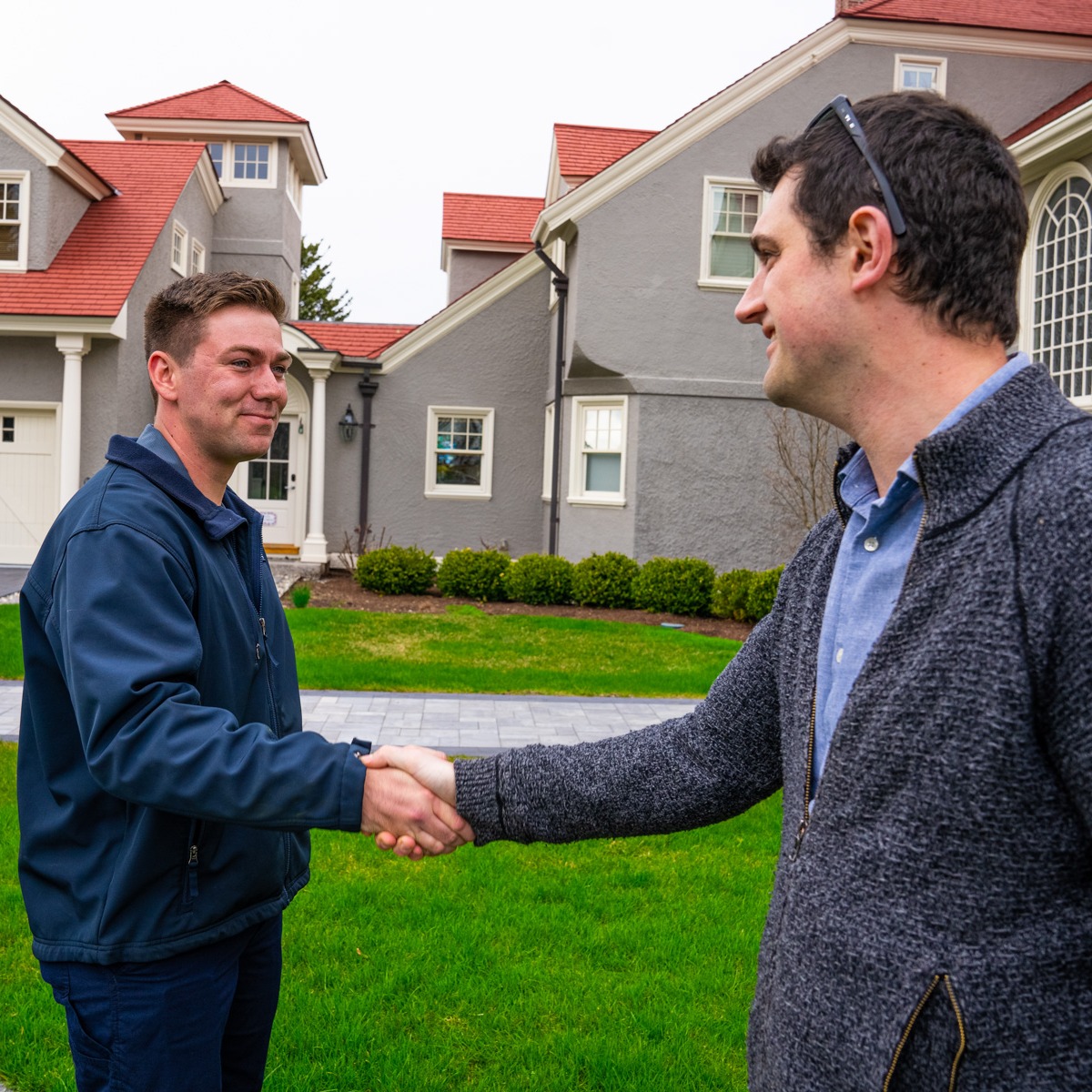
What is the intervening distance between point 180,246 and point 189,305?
18.8 meters

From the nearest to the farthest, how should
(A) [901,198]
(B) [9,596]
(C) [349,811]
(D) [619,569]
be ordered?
1. (A) [901,198]
2. (C) [349,811]
3. (B) [9,596]
4. (D) [619,569]

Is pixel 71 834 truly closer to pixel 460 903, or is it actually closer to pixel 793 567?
pixel 793 567

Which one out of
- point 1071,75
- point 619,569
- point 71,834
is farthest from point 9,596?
point 1071,75

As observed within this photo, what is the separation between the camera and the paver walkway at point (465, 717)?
7.78 meters

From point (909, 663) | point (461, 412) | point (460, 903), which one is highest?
point (461, 412)

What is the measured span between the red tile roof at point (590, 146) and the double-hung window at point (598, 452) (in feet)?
15.2

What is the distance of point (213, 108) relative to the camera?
75.2 ft

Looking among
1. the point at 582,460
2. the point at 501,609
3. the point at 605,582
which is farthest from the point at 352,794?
the point at 582,460

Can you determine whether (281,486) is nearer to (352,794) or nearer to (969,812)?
(352,794)

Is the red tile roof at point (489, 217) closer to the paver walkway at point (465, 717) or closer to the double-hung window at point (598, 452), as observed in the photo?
the double-hung window at point (598, 452)

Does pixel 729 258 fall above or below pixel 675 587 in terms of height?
above

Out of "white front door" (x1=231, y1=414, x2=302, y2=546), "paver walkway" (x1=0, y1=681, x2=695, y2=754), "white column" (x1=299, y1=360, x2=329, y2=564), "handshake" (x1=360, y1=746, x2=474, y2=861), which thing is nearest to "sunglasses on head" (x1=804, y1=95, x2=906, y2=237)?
"handshake" (x1=360, y1=746, x2=474, y2=861)

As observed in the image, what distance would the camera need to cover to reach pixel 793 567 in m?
2.10

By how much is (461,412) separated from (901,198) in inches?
733
